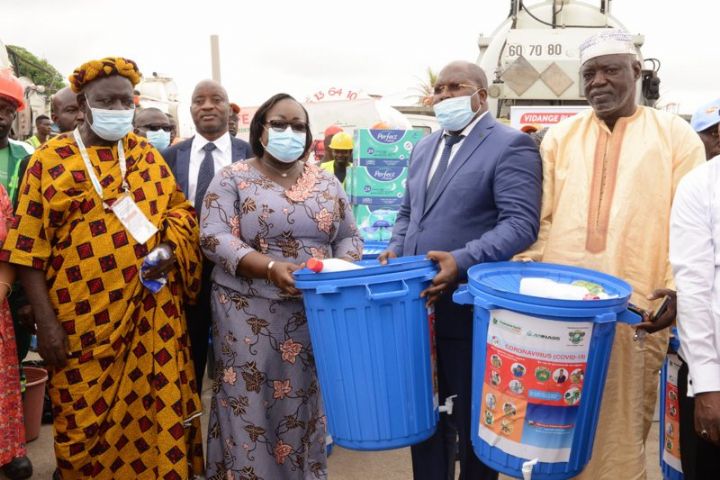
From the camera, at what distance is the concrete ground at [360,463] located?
346cm

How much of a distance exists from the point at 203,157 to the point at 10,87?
3.43 ft

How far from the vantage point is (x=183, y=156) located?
362 cm

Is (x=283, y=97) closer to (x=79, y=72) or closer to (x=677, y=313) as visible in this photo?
(x=79, y=72)

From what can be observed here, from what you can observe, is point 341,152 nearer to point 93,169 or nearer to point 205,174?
point 205,174

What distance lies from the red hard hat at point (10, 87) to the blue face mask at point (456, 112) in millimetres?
2146

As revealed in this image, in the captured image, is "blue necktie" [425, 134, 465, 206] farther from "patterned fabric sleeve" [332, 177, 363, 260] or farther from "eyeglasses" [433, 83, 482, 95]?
"patterned fabric sleeve" [332, 177, 363, 260]

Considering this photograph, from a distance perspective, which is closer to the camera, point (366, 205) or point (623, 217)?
point (623, 217)

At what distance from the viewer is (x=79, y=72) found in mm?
2717

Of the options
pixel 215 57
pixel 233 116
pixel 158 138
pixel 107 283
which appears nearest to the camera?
pixel 107 283

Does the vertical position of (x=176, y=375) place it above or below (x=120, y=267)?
below

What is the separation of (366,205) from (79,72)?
395cm

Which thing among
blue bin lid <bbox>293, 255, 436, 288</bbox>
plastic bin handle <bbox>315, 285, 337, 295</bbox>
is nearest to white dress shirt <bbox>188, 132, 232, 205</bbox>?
blue bin lid <bbox>293, 255, 436, 288</bbox>

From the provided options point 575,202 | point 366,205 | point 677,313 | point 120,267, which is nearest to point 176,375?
point 120,267

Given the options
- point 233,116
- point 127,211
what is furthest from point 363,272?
point 233,116
